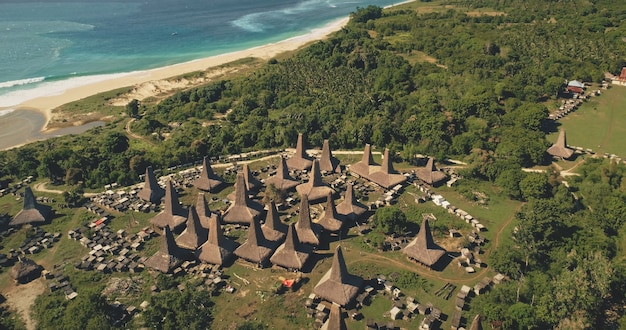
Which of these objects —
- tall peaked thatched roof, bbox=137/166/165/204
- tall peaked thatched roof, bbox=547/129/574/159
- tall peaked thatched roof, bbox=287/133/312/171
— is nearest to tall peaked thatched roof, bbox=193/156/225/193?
tall peaked thatched roof, bbox=137/166/165/204

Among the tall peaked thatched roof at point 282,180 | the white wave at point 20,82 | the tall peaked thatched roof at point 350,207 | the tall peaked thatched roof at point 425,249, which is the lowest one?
the tall peaked thatched roof at point 425,249

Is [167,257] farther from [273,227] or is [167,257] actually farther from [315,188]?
[315,188]

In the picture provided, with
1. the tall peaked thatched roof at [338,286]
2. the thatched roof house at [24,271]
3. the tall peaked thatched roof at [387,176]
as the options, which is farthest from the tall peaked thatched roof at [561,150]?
the thatched roof house at [24,271]

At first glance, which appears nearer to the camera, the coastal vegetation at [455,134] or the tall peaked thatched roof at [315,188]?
the coastal vegetation at [455,134]

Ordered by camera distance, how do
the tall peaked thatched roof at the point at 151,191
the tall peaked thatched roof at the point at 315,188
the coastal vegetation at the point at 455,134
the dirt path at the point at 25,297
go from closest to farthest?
the coastal vegetation at the point at 455,134 < the dirt path at the point at 25,297 < the tall peaked thatched roof at the point at 315,188 < the tall peaked thatched roof at the point at 151,191

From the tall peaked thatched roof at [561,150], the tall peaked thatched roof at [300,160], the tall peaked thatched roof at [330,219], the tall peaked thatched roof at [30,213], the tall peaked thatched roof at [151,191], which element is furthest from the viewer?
the tall peaked thatched roof at [561,150]

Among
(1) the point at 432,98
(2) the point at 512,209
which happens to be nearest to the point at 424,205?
(2) the point at 512,209

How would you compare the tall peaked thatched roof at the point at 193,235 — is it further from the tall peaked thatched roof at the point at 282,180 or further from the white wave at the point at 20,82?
the white wave at the point at 20,82

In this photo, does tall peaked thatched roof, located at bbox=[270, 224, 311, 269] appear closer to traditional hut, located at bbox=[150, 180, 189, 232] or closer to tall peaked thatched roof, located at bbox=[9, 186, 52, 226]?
traditional hut, located at bbox=[150, 180, 189, 232]
